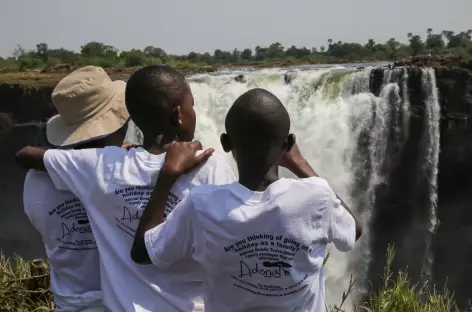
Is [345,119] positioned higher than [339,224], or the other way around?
[339,224]

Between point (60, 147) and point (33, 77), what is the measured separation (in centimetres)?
1300

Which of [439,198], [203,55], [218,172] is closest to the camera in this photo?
[218,172]

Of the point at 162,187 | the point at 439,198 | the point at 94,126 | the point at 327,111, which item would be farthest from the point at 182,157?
the point at 439,198

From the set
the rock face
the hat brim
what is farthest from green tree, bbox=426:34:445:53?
the hat brim

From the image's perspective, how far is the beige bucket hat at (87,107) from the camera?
2041 mm

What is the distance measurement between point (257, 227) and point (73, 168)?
24.1 inches

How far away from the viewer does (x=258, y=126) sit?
5.37ft

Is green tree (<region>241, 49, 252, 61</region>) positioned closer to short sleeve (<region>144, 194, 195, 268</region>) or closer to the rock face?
the rock face

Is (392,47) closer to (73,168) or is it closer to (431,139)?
(431,139)

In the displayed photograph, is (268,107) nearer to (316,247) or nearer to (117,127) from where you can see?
(316,247)

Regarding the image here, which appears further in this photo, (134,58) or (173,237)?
(134,58)

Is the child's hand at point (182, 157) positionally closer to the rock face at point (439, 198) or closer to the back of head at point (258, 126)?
the back of head at point (258, 126)

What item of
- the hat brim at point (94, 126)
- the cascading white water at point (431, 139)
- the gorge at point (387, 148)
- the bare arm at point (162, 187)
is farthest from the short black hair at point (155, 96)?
the cascading white water at point (431, 139)

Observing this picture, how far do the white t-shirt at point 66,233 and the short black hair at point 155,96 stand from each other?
1.14 feet
